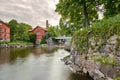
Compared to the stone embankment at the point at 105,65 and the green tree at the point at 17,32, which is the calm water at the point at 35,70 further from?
the green tree at the point at 17,32

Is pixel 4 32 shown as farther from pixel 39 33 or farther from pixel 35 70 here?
pixel 35 70

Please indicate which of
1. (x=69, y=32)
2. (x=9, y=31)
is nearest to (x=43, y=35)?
(x=9, y=31)

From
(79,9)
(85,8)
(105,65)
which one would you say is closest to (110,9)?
(85,8)

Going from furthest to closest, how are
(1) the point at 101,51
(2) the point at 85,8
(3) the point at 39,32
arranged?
(3) the point at 39,32, (2) the point at 85,8, (1) the point at 101,51

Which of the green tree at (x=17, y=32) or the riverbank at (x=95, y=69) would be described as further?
the green tree at (x=17, y=32)

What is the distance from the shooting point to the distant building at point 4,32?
5219 cm

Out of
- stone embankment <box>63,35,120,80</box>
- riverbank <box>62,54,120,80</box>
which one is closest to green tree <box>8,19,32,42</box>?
riverbank <box>62,54,120,80</box>

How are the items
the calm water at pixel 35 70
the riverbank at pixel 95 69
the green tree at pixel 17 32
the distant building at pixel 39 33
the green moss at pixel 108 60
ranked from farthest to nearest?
the distant building at pixel 39 33 < the green tree at pixel 17 32 < the calm water at pixel 35 70 < the green moss at pixel 108 60 < the riverbank at pixel 95 69

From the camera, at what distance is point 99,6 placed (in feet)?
64.4

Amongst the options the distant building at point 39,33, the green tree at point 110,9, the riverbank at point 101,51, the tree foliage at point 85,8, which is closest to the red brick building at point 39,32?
the distant building at point 39,33

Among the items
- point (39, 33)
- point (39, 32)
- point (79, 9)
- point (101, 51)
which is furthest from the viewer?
point (39, 32)

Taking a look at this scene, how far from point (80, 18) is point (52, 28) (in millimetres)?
43339

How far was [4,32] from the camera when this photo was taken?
52.9 m

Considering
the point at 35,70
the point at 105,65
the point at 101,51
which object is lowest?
the point at 35,70
